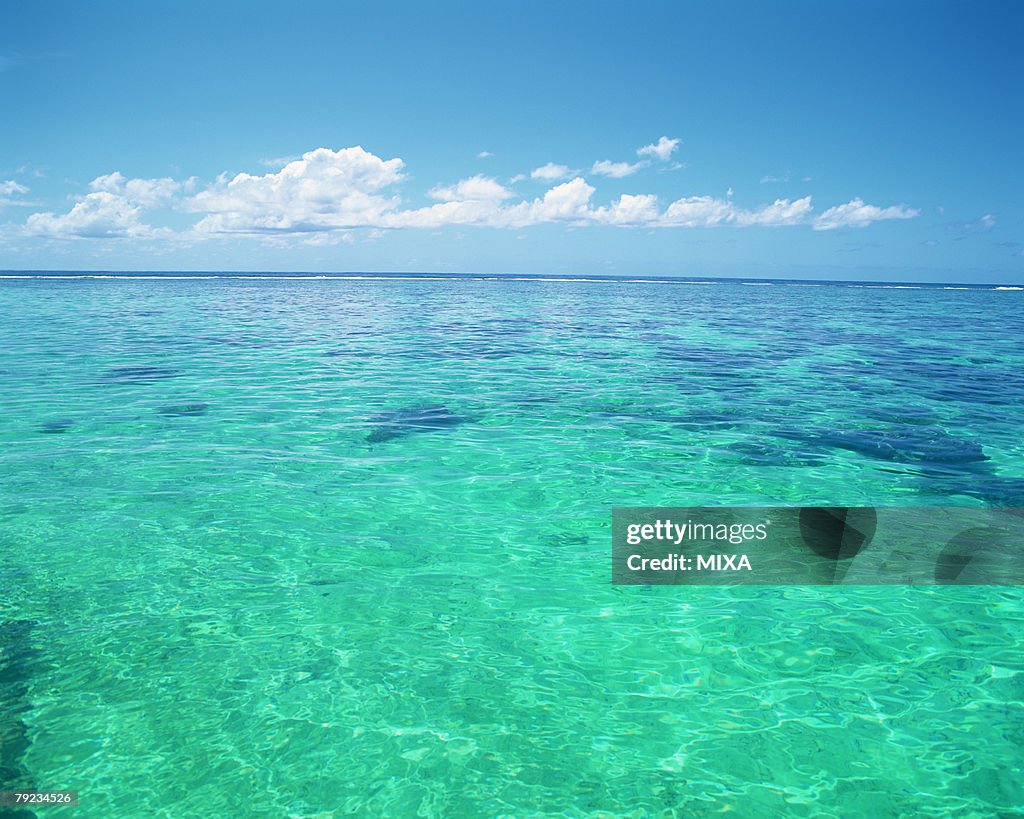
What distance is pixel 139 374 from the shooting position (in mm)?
15461

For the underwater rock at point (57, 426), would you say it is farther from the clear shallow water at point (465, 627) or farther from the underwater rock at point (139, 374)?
the underwater rock at point (139, 374)

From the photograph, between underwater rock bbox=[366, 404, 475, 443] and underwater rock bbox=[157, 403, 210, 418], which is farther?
underwater rock bbox=[157, 403, 210, 418]

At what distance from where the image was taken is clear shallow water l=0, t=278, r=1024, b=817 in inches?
148

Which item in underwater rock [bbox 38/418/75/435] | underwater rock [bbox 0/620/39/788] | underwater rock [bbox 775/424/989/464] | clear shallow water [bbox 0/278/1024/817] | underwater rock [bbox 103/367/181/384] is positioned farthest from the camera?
underwater rock [bbox 103/367/181/384]

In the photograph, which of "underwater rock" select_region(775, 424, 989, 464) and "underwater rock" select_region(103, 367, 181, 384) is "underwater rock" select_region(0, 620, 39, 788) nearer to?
"underwater rock" select_region(775, 424, 989, 464)

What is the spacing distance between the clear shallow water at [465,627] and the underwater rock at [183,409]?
0.28ft

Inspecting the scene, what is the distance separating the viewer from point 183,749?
3875mm

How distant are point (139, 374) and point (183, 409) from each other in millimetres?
4815

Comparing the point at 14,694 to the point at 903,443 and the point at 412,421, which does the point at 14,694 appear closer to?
the point at 412,421

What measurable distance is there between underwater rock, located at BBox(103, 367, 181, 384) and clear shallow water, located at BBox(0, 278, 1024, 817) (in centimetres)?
Result: 231

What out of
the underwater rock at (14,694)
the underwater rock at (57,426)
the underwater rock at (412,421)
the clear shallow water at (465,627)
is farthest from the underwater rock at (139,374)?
the underwater rock at (14,694)

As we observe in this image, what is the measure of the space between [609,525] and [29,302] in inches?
1916

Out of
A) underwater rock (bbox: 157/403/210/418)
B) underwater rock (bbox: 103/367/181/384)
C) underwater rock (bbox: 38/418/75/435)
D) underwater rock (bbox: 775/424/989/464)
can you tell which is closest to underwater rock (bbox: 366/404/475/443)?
underwater rock (bbox: 157/403/210/418)

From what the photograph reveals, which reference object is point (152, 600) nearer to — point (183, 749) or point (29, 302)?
point (183, 749)
